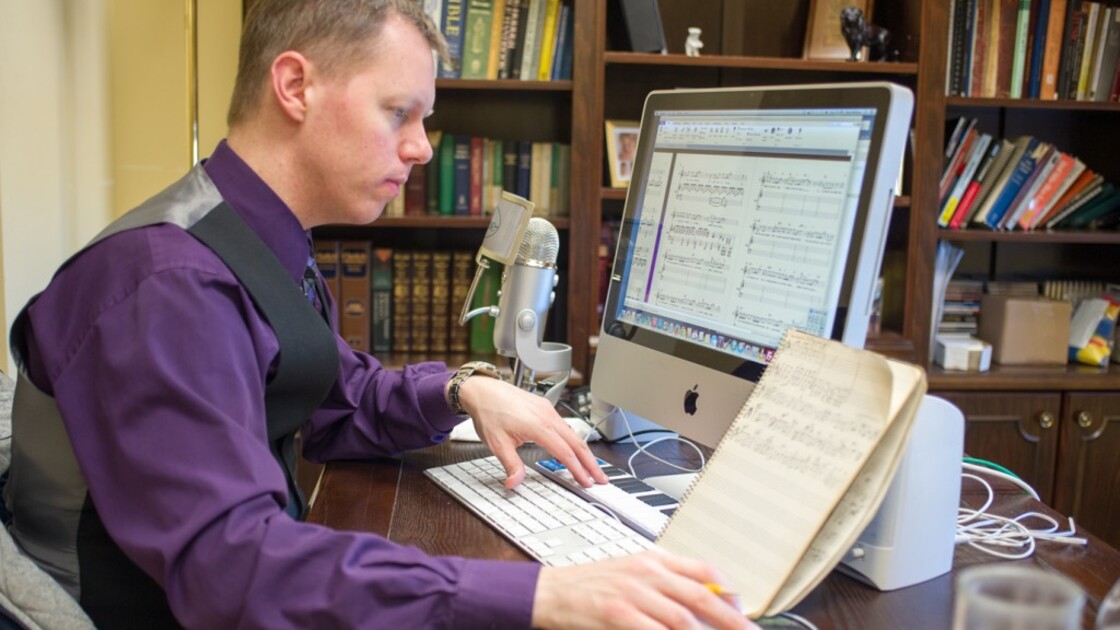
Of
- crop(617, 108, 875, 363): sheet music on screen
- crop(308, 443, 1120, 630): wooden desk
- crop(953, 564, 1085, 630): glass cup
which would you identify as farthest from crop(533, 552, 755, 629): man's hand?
crop(617, 108, 875, 363): sheet music on screen

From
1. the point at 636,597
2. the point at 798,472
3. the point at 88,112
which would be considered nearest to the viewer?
the point at 636,597

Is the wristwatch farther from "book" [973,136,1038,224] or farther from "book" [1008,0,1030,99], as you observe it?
"book" [1008,0,1030,99]

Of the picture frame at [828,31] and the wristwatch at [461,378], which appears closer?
the wristwatch at [461,378]

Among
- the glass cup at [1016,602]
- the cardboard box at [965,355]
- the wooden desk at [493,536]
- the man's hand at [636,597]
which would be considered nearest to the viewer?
the glass cup at [1016,602]

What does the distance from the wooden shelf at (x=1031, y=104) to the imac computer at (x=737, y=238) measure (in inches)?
66.1

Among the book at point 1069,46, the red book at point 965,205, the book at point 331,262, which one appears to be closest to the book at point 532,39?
the book at point 331,262

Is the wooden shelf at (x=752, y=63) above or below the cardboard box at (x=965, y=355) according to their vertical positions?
above

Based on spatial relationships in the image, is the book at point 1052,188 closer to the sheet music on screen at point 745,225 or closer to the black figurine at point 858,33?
the black figurine at point 858,33

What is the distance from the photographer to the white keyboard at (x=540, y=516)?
100cm

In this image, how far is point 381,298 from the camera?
2801 mm

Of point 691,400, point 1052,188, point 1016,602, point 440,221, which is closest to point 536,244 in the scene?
point 691,400

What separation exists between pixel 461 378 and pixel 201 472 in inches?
22.3

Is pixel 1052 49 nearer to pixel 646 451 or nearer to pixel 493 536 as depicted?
pixel 646 451

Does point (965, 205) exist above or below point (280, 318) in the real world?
above
